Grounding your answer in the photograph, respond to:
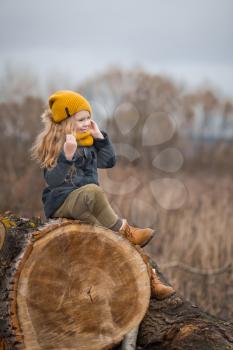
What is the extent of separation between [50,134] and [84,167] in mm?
281

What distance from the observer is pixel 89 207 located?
105 inches

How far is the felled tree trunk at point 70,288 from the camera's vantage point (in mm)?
2391

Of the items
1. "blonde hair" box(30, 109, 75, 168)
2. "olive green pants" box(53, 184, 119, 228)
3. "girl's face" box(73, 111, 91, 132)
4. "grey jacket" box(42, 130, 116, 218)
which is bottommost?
Answer: "olive green pants" box(53, 184, 119, 228)

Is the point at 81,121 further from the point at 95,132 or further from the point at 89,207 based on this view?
the point at 89,207

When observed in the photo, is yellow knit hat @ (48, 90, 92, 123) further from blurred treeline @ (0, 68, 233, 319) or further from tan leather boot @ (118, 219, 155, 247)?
blurred treeline @ (0, 68, 233, 319)

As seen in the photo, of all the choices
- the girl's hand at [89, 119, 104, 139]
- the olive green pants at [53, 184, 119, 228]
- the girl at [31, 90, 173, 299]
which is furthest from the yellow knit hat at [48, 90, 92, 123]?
the olive green pants at [53, 184, 119, 228]

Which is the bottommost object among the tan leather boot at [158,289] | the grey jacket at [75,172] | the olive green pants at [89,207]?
the tan leather boot at [158,289]

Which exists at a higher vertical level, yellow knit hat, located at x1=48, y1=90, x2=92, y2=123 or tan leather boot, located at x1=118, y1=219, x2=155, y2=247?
yellow knit hat, located at x1=48, y1=90, x2=92, y2=123

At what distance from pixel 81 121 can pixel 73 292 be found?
39.4 inches

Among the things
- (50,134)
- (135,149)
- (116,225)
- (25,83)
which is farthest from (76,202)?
(135,149)

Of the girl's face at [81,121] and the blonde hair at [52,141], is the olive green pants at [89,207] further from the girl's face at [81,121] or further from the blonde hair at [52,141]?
the girl's face at [81,121]

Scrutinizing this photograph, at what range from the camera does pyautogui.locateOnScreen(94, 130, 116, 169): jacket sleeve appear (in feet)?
9.82

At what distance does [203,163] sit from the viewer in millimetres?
16062

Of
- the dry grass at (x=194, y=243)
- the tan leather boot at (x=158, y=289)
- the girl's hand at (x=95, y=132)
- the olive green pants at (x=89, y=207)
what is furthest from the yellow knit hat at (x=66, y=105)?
the dry grass at (x=194, y=243)
